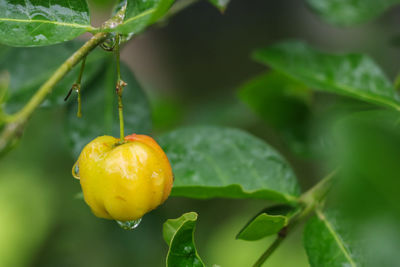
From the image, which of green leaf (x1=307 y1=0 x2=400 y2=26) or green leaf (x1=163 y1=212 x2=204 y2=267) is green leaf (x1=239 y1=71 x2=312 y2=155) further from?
green leaf (x1=163 y1=212 x2=204 y2=267)

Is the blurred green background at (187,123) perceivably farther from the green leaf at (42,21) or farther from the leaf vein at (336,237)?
the green leaf at (42,21)

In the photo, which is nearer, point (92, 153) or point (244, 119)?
point (92, 153)

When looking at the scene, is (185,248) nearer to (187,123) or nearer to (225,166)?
(225,166)

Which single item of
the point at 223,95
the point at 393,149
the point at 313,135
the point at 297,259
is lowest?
the point at 297,259

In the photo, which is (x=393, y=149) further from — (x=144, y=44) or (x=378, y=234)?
(x=144, y=44)

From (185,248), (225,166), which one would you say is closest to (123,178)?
(185,248)

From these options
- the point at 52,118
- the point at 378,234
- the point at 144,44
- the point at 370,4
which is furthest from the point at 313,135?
the point at 144,44

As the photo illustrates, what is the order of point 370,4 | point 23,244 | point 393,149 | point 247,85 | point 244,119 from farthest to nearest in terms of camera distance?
1. point 23,244
2. point 244,119
3. point 247,85
4. point 370,4
5. point 393,149

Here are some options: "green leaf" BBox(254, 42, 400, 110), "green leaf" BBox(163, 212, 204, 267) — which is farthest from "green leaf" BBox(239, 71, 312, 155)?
"green leaf" BBox(163, 212, 204, 267)
